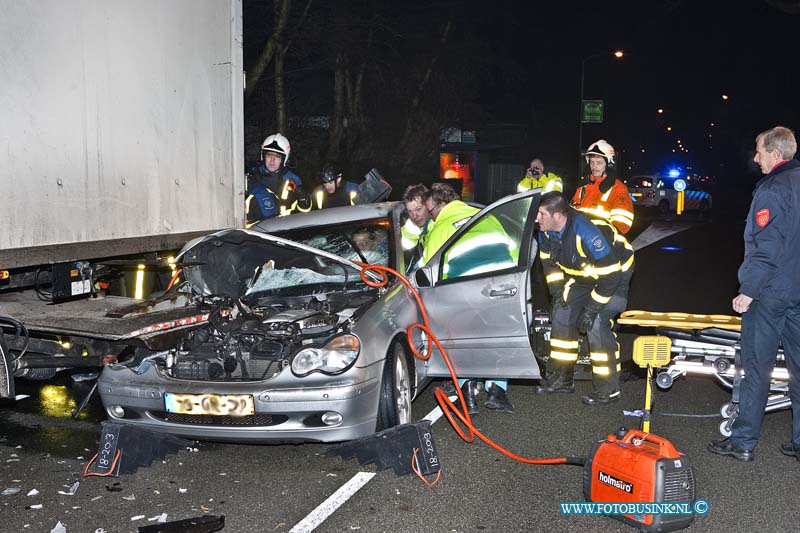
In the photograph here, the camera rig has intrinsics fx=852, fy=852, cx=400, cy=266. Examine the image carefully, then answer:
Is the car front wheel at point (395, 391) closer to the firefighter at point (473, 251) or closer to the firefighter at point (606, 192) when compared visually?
the firefighter at point (473, 251)

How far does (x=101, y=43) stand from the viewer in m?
5.66

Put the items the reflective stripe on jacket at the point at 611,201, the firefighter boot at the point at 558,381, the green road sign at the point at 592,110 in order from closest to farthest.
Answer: the firefighter boot at the point at 558,381
the reflective stripe on jacket at the point at 611,201
the green road sign at the point at 592,110

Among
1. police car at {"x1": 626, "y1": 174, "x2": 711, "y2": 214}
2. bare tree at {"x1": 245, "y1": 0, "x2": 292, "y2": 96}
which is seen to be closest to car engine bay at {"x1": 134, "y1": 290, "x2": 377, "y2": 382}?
bare tree at {"x1": 245, "y1": 0, "x2": 292, "y2": 96}

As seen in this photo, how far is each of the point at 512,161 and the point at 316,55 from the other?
19.8 metres

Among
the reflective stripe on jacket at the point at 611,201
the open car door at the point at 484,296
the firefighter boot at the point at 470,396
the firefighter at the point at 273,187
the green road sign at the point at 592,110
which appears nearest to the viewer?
the open car door at the point at 484,296

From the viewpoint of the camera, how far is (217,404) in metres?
4.90

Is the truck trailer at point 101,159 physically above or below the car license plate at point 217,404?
above

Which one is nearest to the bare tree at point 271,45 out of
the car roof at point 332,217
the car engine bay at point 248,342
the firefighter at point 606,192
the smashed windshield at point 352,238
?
the firefighter at point 606,192

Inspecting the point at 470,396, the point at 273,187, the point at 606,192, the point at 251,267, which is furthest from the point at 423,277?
the point at 606,192

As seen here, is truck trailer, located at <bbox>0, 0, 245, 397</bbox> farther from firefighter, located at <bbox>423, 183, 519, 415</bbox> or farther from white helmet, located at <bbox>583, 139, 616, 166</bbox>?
white helmet, located at <bbox>583, 139, 616, 166</bbox>

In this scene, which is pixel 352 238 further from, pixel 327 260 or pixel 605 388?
pixel 605 388

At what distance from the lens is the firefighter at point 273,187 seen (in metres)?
8.77

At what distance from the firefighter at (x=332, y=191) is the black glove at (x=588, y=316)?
418 cm

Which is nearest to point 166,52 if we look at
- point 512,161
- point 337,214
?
point 337,214
